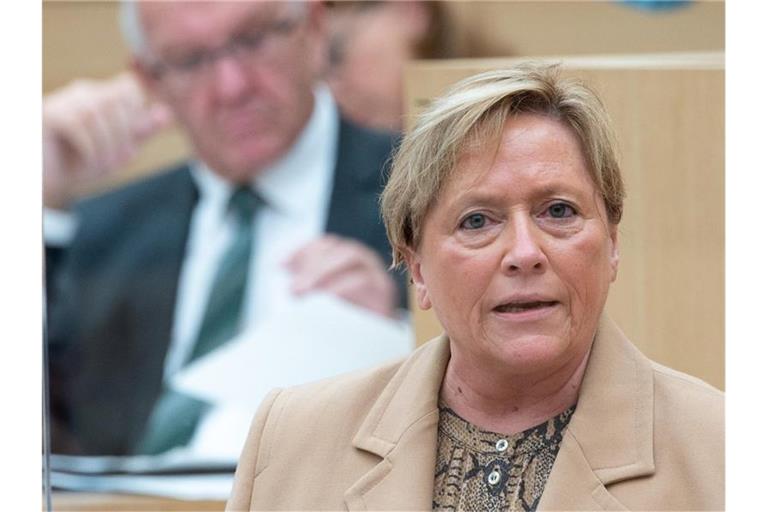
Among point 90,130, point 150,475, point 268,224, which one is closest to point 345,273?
point 268,224

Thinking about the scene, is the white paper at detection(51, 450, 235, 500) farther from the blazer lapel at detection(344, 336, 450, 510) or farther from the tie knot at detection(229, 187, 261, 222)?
the blazer lapel at detection(344, 336, 450, 510)

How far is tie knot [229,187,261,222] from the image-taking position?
3.98 metres

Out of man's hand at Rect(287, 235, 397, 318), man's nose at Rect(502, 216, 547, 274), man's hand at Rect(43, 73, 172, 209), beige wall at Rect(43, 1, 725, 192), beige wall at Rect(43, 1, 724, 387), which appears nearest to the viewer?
man's nose at Rect(502, 216, 547, 274)

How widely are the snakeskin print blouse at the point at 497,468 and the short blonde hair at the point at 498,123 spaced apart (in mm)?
301

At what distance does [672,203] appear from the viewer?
2.80m

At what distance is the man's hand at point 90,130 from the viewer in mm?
4059

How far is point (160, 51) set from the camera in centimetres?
400

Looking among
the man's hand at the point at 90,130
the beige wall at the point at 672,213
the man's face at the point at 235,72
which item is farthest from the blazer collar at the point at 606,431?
the man's hand at the point at 90,130

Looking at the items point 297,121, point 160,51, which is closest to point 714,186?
point 297,121

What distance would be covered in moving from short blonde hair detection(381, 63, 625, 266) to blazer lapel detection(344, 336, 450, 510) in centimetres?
23

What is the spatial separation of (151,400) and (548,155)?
2560 mm

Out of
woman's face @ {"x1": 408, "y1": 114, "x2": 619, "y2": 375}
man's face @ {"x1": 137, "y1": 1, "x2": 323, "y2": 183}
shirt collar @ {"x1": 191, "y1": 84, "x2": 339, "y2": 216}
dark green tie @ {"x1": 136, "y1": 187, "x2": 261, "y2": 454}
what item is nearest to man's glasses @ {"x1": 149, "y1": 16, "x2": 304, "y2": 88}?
man's face @ {"x1": 137, "y1": 1, "x2": 323, "y2": 183}

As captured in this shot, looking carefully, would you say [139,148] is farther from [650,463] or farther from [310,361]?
[650,463]

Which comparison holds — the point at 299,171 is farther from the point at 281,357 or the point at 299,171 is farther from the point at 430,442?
the point at 430,442
